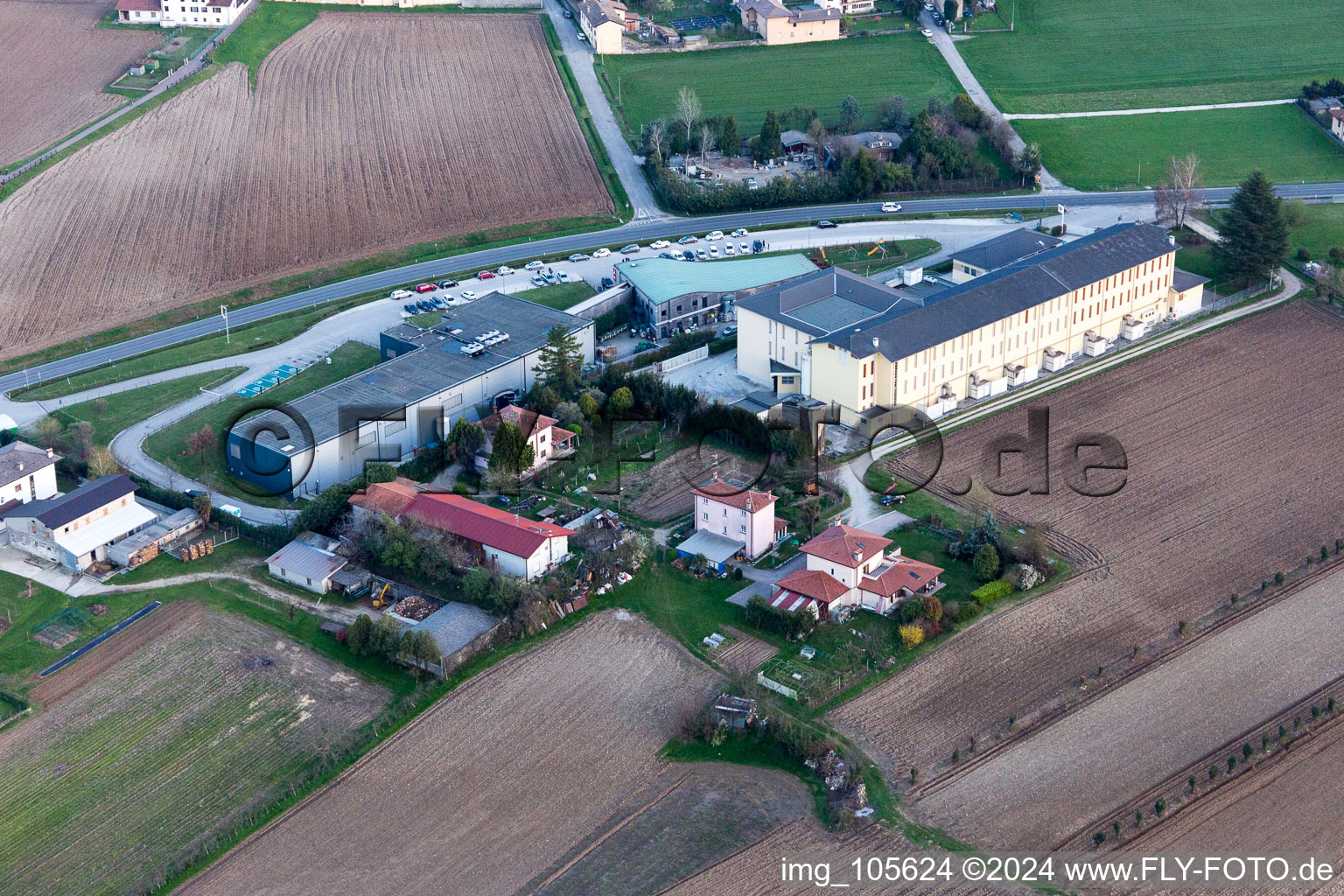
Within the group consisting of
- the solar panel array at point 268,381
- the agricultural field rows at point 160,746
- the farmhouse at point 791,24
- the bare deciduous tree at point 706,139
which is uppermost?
the farmhouse at point 791,24

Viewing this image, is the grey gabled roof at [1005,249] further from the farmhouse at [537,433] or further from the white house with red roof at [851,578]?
the white house with red roof at [851,578]

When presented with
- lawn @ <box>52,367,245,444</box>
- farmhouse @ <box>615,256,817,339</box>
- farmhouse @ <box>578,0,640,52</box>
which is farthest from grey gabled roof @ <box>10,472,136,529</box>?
farmhouse @ <box>578,0,640,52</box>

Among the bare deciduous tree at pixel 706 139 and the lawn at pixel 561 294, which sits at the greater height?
the bare deciduous tree at pixel 706 139

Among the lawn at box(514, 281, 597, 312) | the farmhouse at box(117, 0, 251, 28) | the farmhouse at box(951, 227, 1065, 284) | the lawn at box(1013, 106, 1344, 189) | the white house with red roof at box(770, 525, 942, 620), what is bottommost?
the white house with red roof at box(770, 525, 942, 620)

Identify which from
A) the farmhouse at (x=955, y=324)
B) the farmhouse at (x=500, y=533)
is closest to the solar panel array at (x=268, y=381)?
the farmhouse at (x=500, y=533)

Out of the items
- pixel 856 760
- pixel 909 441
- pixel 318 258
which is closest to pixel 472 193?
pixel 318 258

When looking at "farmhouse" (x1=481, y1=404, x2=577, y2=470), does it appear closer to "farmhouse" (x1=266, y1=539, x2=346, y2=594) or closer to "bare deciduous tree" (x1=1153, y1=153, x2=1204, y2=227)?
"farmhouse" (x1=266, y1=539, x2=346, y2=594)
